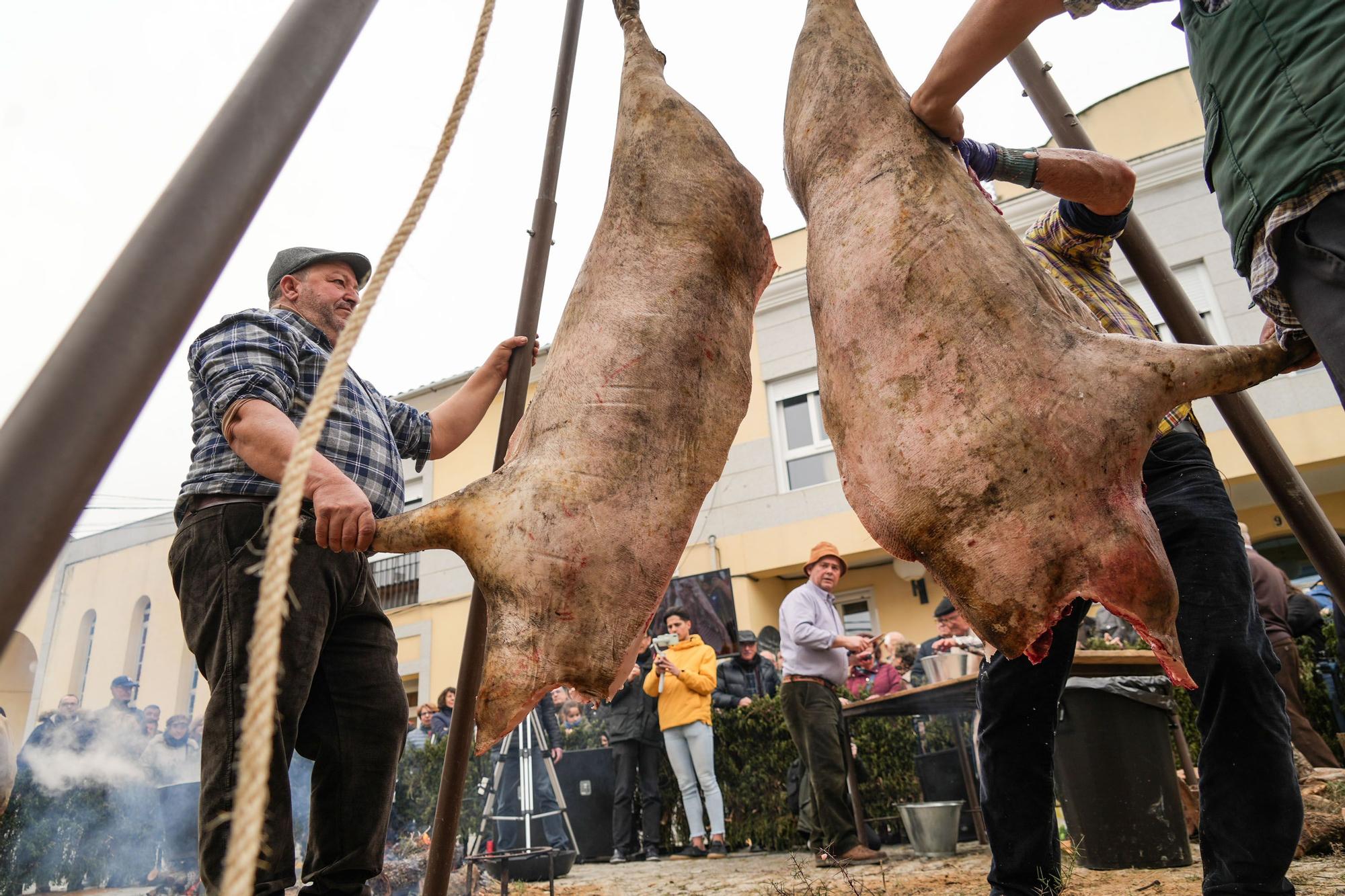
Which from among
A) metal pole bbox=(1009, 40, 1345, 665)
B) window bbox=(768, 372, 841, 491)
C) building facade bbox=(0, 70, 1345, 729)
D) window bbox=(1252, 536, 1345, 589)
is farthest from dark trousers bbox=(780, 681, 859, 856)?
window bbox=(1252, 536, 1345, 589)

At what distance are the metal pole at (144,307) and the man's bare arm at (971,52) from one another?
1308 mm

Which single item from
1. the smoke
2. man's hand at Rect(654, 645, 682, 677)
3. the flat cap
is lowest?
the smoke

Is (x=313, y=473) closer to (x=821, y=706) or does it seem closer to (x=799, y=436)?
(x=821, y=706)

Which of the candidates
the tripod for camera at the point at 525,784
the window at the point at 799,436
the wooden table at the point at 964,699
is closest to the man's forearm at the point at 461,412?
the wooden table at the point at 964,699

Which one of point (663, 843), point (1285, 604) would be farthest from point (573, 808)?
point (1285, 604)

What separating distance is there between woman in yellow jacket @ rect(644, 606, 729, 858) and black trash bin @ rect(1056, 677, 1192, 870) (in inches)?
144

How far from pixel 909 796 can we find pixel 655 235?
7767 mm

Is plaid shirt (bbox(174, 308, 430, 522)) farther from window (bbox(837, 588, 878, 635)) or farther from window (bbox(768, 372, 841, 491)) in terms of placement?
window (bbox(837, 588, 878, 635))

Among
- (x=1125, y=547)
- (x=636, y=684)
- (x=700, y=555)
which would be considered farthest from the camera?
(x=700, y=555)

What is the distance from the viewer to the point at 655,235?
2.42 metres

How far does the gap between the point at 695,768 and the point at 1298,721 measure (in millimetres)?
4549

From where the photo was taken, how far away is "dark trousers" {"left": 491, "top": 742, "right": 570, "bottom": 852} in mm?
8172

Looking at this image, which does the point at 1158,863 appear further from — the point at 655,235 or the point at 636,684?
the point at 636,684

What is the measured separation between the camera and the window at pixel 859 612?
48.0 feet
